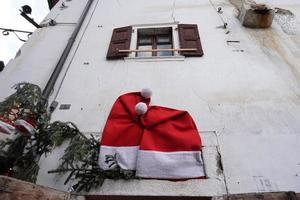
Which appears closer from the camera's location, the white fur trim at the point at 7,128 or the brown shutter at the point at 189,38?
the white fur trim at the point at 7,128

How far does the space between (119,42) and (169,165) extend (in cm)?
357

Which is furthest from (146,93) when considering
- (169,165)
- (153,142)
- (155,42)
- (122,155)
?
(155,42)

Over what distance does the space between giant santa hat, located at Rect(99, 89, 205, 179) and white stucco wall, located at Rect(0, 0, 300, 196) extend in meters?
0.19

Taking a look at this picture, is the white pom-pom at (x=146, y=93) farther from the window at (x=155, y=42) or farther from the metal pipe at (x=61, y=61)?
the metal pipe at (x=61, y=61)

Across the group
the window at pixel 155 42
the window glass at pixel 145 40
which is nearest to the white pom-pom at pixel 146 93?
the window at pixel 155 42

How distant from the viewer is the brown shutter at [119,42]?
5938 millimetres

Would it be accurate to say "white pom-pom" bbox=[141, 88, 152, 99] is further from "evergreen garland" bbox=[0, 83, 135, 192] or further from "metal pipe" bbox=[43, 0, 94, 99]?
"metal pipe" bbox=[43, 0, 94, 99]

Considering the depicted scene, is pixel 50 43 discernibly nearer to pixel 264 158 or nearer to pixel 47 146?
pixel 47 146

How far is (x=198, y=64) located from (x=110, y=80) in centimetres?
183

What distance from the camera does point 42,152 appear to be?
3746 mm

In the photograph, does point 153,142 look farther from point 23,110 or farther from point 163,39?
point 163,39

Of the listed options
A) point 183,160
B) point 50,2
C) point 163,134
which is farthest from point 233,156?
point 50,2

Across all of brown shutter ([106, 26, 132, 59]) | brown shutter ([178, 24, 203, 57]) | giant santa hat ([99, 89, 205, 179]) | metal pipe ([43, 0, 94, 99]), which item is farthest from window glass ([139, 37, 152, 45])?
giant santa hat ([99, 89, 205, 179])

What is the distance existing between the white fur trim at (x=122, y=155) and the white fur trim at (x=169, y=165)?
14 cm
